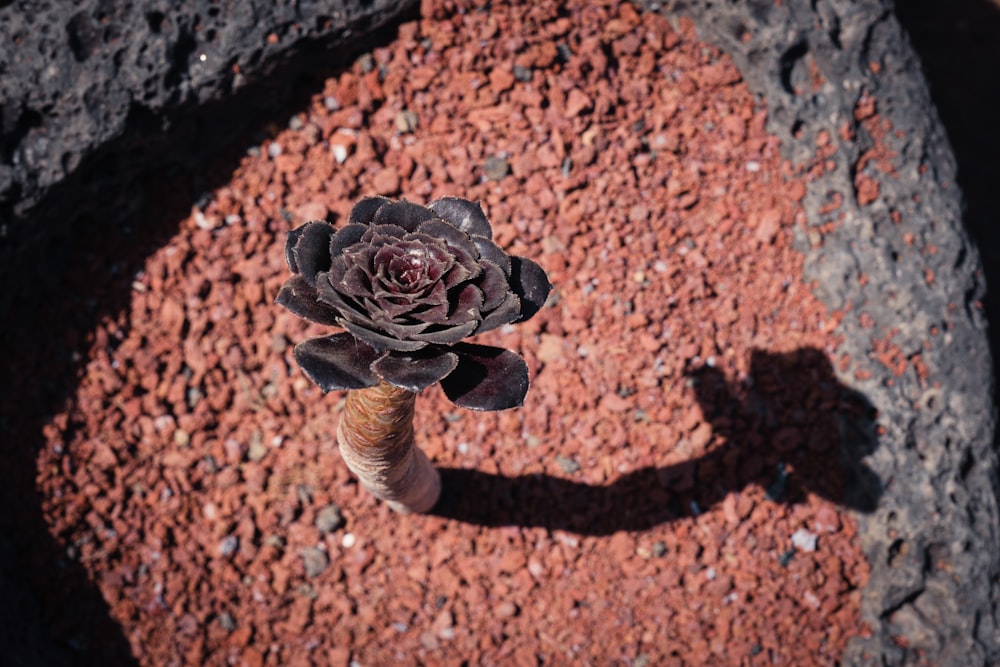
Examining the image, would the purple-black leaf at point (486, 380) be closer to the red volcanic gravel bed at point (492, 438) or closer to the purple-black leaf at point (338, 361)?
the purple-black leaf at point (338, 361)

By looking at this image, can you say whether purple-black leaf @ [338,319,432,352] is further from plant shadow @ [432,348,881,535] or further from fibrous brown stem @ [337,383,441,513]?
plant shadow @ [432,348,881,535]

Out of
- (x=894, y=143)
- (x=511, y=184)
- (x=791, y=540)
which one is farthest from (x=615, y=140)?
(x=791, y=540)

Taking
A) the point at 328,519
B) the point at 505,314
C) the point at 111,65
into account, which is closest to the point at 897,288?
the point at 505,314

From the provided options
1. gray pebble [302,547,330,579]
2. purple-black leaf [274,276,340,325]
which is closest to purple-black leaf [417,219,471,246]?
purple-black leaf [274,276,340,325]

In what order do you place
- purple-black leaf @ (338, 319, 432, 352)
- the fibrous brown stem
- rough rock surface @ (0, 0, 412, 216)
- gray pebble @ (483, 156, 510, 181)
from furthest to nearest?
gray pebble @ (483, 156, 510, 181), rough rock surface @ (0, 0, 412, 216), the fibrous brown stem, purple-black leaf @ (338, 319, 432, 352)

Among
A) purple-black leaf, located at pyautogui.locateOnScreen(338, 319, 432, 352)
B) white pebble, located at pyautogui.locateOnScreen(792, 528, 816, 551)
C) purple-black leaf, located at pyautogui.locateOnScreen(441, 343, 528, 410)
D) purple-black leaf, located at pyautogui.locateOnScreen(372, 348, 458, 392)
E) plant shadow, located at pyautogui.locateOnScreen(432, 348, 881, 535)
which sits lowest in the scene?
white pebble, located at pyautogui.locateOnScreen(792, 528, 816, 551)

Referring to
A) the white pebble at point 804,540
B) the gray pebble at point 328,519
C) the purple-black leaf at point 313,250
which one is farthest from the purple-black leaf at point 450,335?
the white pebble at point 804,540

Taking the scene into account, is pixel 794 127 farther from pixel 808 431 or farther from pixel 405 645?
pixel 405 645
